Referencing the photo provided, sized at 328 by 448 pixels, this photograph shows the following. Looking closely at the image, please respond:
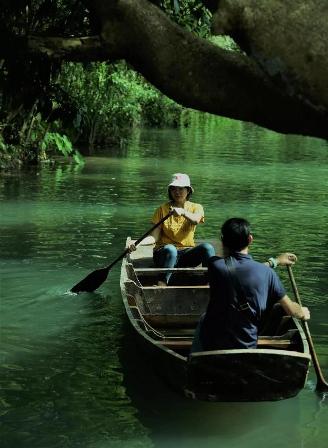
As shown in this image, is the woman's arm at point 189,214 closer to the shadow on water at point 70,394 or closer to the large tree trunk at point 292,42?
the shadow on water at point 70,394

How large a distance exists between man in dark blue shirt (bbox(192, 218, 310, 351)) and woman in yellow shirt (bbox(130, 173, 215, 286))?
277 cm

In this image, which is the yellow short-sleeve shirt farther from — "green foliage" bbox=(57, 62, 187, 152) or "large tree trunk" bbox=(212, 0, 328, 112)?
"green foliage" bbox=(57, 62, 187, 152)

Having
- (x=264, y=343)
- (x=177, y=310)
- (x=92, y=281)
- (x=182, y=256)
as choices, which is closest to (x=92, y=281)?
(x=92, y=281)

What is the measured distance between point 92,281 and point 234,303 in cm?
431

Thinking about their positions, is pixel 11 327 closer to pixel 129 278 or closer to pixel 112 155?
pixel 129 278

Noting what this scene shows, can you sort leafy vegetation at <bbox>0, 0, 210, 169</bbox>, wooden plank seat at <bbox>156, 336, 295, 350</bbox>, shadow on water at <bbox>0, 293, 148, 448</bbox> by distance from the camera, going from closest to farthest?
shadow on water at <bbox>0, 293, 148, 448</bbox>, wooden plank seat at <bbox>156, 336, 295, 350</bbox>, leafy vegetation at <bbox>0, 0, 210, 169</bbox>

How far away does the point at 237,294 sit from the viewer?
16.9 ft

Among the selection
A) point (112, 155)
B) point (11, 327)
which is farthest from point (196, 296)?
point (112, 155)

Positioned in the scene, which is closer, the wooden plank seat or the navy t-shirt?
the navy t-shirt

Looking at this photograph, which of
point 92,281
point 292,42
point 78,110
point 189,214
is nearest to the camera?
point 292,42

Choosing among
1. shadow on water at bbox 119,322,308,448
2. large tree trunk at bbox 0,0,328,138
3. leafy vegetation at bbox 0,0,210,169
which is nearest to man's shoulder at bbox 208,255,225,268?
shadow on water at bbox 119,322,308,448

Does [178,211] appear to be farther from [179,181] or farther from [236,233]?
[236,233]

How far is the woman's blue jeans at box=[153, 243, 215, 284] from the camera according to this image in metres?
8.16

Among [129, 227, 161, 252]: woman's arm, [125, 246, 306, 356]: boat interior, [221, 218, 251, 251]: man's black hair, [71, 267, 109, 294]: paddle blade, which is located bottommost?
[71, 267, 109, 294]: paddle blade
